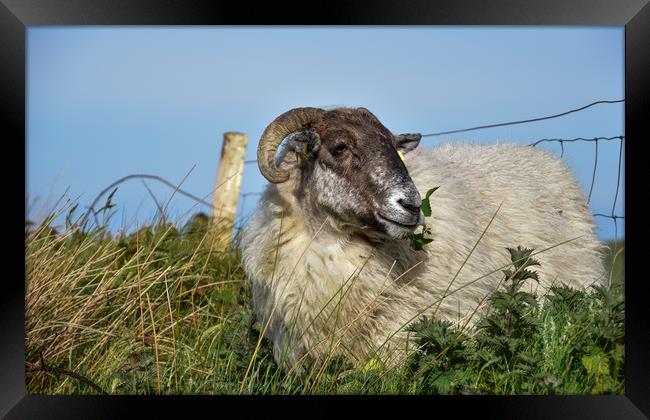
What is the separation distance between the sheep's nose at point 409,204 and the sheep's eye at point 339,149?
64cm

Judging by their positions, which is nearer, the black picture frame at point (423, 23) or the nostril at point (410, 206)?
the black picture frame at point (423, 23)

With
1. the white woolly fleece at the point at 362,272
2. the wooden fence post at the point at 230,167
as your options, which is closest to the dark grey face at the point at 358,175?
the white woolly fleece at the point at 362,272

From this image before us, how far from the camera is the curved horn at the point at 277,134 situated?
5.76 m

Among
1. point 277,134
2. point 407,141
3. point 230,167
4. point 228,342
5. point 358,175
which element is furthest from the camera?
point 230,167

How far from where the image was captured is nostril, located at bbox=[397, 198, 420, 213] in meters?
5.26

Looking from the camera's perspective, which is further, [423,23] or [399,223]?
[399,223]

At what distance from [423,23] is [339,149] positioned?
→ 1.25 meters

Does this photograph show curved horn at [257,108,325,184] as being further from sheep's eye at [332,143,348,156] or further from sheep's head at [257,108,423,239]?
sheep's eye at [332,143,348,156]

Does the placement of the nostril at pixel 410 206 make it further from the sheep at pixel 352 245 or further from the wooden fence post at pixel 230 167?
the wooden fence post at pixel 230 167

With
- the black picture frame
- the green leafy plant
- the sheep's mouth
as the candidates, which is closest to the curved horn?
the sheep's mouth

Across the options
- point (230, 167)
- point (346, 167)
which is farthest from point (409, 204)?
point (230, 167)

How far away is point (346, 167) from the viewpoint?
220 inches

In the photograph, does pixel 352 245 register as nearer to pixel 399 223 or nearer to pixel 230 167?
pixel 399 223

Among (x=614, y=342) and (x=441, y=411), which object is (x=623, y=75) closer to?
(x=614, y=342)
